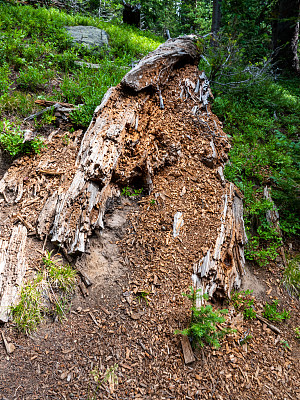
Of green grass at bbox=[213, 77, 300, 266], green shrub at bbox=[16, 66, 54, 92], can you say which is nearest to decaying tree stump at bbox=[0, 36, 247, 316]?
green grass at bbox=[213, 77, 300, 266]

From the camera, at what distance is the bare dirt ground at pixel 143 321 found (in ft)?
7.11

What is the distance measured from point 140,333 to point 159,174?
2222 millimetres

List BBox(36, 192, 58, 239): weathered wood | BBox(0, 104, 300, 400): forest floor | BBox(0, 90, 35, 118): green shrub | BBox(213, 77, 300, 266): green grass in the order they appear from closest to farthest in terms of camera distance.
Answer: BBox(0, 104, 300, 400): forest floor
BBox(36, 192, 58, 239): weathered wood
BBox(213, 77, 300, 266): green grass
BBox(0, 90, 35, 118): green shrub

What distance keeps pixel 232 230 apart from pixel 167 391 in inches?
76.3

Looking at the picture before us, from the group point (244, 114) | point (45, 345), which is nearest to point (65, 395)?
point (45, 345)

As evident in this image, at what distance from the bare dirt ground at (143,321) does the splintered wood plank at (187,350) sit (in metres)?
0.05

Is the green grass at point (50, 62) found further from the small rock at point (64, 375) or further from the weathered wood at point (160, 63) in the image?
the small rock at point (64, 375)

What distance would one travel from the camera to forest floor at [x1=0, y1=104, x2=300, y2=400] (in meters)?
2.16

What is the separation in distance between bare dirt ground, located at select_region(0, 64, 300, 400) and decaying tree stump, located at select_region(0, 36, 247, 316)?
42 mm

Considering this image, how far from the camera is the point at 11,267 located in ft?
9.06

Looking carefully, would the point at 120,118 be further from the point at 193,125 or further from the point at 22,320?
the point at 22,320

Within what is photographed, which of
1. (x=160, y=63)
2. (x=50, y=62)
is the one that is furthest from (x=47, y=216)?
(x=50, y=62)

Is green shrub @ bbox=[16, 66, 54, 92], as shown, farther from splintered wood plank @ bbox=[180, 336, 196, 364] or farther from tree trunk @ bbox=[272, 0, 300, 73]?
tree trunk @ bbox=[272, 0, 300, 73]

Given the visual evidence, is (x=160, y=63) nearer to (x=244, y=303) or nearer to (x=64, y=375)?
(x=244, y=303)
